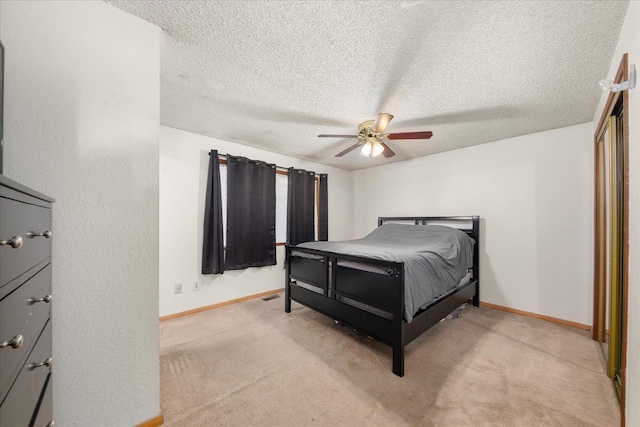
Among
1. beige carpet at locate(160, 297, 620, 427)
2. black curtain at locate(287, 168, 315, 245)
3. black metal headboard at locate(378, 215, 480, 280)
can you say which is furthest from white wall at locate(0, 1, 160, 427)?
black metal headboard at locate(378, 215, 480, 280)

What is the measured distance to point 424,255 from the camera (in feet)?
7.52

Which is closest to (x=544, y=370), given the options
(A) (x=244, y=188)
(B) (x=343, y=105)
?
(B) (x=343, y=105)

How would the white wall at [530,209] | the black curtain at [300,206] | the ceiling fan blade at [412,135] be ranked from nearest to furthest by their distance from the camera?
the ceiling fan blade at [412,135] < the white wall at [530,209] < the black curtain at [300,206]

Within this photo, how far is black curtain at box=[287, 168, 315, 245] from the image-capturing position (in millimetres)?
4023

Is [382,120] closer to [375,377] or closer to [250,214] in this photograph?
[375,377]

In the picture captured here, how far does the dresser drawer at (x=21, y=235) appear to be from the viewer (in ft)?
2.04

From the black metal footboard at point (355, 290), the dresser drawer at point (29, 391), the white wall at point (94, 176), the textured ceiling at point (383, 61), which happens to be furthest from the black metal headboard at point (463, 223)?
the dresser drawer at point (29, 391)

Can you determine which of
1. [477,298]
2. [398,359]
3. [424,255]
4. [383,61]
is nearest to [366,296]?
[398,359]

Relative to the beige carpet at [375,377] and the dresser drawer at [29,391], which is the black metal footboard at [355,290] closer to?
the beige carpet at [375,377]

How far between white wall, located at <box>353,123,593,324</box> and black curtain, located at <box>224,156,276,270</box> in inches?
104

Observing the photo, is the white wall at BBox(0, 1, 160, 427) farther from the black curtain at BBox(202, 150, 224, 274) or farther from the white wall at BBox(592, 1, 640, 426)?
the white wall at BBox(592, 1, 640, 426)

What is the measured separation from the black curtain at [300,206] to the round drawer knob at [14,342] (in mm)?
3363

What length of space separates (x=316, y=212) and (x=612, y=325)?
12.0 feet

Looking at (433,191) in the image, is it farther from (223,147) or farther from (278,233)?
(223,147)
